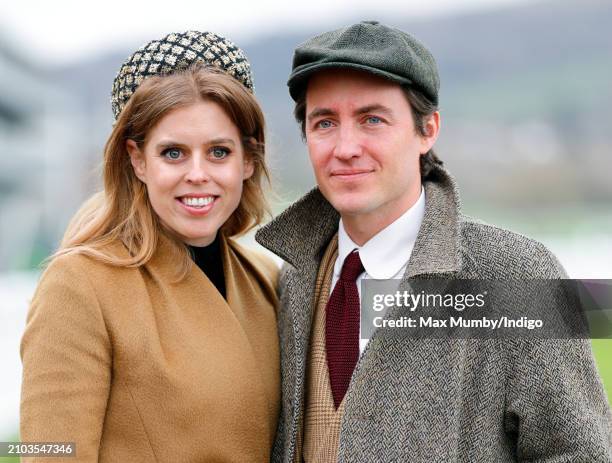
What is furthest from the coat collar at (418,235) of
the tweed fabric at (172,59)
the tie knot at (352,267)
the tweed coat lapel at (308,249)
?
the tweed fabric at (172,59)

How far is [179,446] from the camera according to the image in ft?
7.61

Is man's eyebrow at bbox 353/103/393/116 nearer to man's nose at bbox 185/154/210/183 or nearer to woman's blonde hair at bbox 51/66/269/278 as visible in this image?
woman's blonde hair at bbox 51/66/269/278

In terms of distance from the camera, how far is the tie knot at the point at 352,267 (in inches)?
101

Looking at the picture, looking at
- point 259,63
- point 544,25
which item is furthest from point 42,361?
point 544,25

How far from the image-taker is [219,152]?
2.57 metres

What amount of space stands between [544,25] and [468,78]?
566 cm

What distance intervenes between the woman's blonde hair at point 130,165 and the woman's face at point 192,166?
30mm

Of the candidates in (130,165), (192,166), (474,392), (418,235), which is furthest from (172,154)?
(474,392)

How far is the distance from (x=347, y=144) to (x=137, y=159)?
0.66 metres

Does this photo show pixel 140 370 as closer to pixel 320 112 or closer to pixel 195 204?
pixel 195 204

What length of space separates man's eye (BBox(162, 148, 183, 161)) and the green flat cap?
1.37 feet

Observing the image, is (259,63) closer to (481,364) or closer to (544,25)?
(544,25)

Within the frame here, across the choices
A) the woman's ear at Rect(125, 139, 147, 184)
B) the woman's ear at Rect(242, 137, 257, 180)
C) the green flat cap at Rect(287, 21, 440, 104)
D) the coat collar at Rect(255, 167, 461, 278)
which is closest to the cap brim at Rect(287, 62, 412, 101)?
the green flat cap at Rect(287, 21, 440, 104)

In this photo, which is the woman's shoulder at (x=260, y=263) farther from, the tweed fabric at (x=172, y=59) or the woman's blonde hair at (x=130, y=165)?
the tweed fabric at (x=172, y=59)
